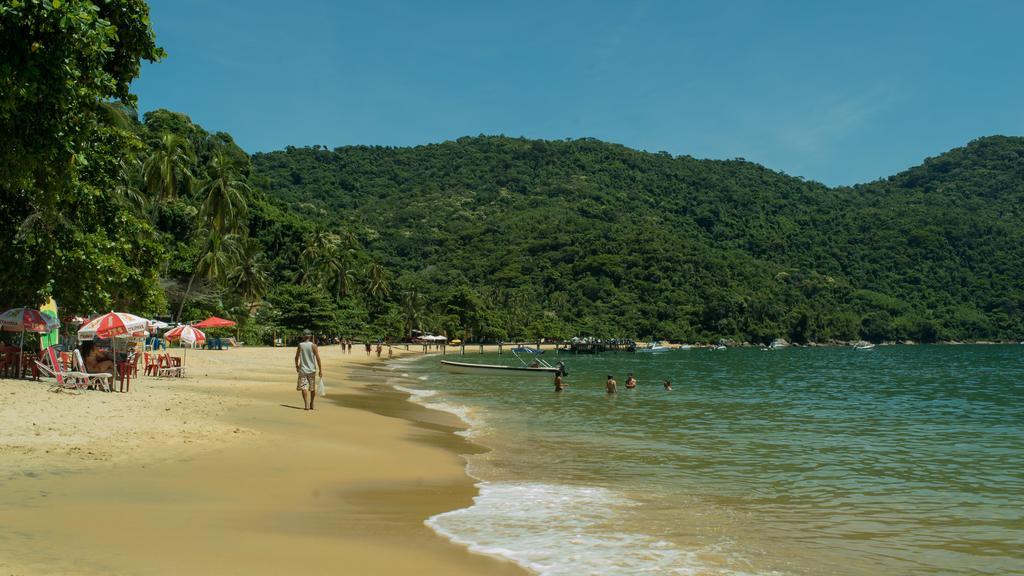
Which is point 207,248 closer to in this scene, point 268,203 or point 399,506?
point 268,203

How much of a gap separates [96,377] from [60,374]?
0.93m

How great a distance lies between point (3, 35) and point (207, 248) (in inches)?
2043

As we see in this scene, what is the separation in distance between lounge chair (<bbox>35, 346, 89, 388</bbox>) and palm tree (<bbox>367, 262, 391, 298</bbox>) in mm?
90810

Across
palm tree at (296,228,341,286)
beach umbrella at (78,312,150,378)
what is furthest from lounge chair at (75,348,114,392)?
palm tree at (296,228,341,286)

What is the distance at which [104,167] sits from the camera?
15.7m

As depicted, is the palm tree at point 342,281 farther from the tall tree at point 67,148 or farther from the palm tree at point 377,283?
the tall tree at point 67,148

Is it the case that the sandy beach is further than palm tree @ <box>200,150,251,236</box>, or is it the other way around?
palm tree @ <box>200,150,251,236</box>

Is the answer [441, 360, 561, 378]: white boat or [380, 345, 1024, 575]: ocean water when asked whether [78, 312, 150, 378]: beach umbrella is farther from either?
[441, 360, 561, 378]: white boat

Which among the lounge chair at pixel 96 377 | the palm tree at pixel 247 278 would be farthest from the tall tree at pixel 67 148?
the palm tree at pixel 247 278

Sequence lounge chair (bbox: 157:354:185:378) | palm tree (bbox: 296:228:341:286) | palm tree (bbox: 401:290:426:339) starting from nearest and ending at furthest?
lounge chair (bbox: 157:354:185:378) < palm tree (bbox: 296:228:341:286) < palm tree (bbox: 401:290:426:339)

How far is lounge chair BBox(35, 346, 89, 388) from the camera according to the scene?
16.8 meters

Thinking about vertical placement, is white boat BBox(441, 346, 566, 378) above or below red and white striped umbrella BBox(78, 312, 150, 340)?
below

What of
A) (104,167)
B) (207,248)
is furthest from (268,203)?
(104,167)

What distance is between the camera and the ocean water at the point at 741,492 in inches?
284
